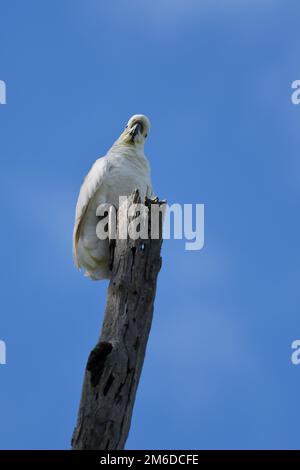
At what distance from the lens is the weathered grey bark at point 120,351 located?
7.96 metres

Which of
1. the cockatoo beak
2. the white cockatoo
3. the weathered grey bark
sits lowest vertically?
the weathered grey bark

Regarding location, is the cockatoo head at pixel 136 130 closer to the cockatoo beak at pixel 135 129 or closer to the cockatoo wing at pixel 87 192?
the cockatoo beak at pixel 135 129

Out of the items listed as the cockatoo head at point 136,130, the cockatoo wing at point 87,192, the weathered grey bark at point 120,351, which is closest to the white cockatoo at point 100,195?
the cockatoo wing at point 87,192

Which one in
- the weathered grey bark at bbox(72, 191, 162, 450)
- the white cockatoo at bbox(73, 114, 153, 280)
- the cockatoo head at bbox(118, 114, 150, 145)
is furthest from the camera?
the cockatoo head at bbox(118, 114, 150, 145)

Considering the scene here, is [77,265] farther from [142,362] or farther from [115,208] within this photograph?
[142,362]

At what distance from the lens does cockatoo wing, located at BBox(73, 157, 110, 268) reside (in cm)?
1101

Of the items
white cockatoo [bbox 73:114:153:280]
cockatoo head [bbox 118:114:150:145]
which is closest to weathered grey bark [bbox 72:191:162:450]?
white cockatoo [bbox 73:114:153:280]

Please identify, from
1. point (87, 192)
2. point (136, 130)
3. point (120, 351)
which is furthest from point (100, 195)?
point (120, 351)

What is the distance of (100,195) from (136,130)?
1.56 m

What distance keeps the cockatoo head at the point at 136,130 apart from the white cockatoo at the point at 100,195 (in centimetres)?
58

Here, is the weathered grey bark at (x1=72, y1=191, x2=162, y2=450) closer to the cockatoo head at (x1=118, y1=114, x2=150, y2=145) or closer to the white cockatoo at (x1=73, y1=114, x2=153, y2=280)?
the white cockatoo at (x1=73, y1=114, x2=153, y2=280)

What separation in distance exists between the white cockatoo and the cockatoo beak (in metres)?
0.63

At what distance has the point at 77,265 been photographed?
36.5ft
